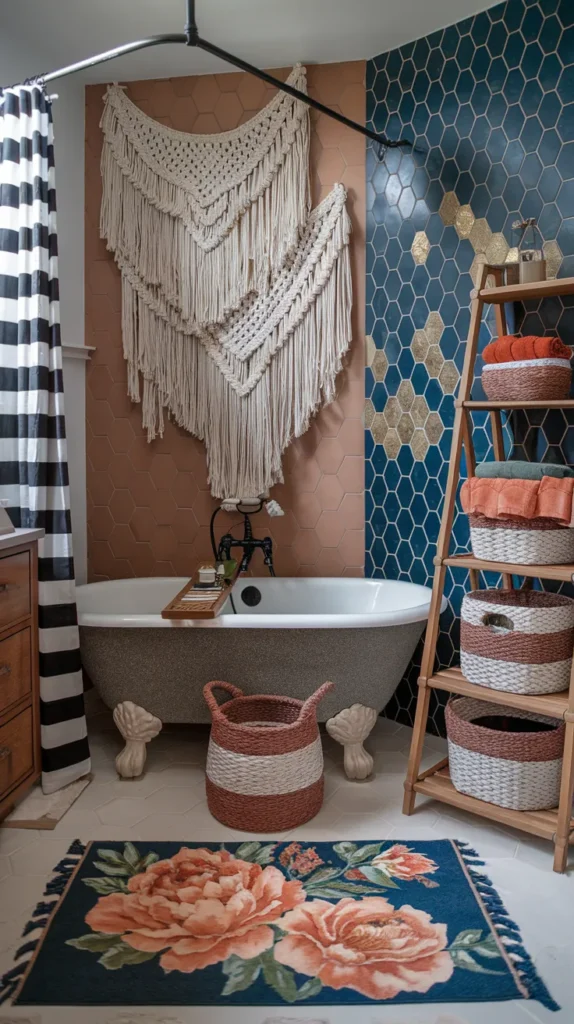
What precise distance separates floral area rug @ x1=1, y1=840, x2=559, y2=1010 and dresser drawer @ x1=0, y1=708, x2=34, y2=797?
11.7 inches

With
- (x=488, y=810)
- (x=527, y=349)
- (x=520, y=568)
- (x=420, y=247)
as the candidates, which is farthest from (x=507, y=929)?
(x=420, y=247)

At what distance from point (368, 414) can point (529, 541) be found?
1225 millimetres

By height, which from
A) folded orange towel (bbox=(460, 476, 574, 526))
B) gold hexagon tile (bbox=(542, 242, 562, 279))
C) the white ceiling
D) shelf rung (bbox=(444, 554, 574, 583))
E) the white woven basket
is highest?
the white ceiling

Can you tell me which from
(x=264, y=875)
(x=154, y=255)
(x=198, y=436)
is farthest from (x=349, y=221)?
(x=264, y=875)

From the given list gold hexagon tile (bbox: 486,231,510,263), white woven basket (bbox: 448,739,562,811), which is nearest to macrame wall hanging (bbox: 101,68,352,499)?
gold hexagon tile (bbox: 486,231,510,263)

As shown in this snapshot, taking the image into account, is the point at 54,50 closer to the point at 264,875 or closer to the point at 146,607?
the point at 146,607

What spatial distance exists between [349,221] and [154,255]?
2.79ft

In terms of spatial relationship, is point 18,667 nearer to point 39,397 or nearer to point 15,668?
point 15,668

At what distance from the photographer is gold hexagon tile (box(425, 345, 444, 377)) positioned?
10.1 feet

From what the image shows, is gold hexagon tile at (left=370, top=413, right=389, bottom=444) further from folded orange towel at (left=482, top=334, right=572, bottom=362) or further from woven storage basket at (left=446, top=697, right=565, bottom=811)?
woven storage basket at (left=446, top=697, right=565, bottom=811)

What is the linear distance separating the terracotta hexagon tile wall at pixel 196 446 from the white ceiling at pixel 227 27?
0.13 meters

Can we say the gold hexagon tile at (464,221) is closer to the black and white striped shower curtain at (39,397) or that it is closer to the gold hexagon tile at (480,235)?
the gold hexagon tile at (480,235)

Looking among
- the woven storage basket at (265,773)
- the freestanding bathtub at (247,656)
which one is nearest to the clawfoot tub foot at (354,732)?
the freestanding bathtub at (247,656)

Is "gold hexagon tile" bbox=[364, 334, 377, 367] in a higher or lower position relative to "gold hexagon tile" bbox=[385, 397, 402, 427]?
higher
